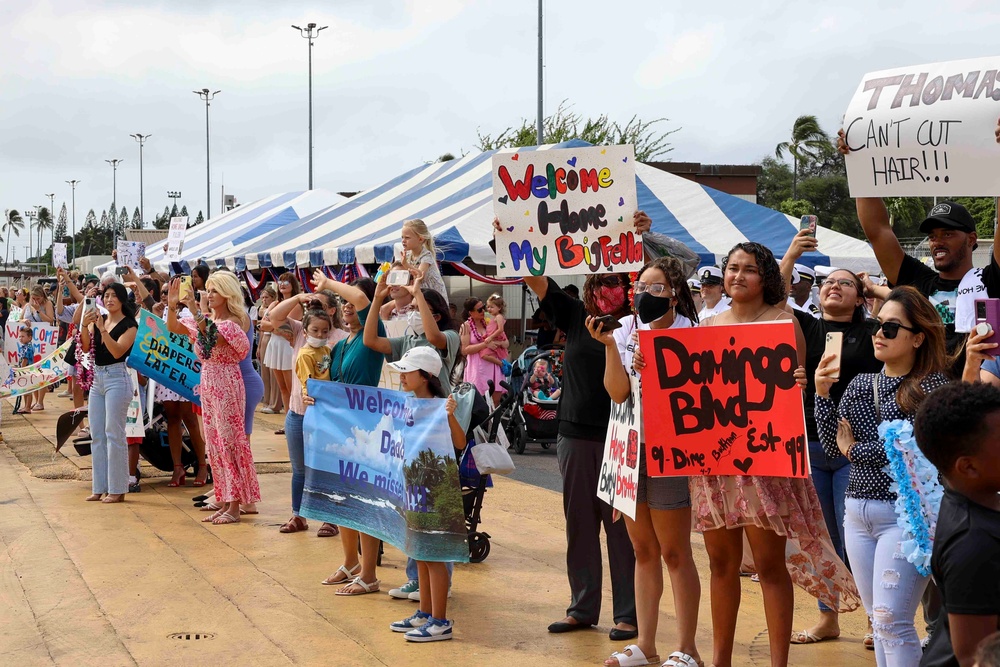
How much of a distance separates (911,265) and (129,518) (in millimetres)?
6909

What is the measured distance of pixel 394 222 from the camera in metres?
18.5

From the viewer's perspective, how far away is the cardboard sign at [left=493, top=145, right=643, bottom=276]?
18.8 ft

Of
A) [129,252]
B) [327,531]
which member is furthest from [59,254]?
[327,531]

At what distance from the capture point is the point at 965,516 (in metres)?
2.71

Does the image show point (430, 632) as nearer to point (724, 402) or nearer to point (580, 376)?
point (580, 376)

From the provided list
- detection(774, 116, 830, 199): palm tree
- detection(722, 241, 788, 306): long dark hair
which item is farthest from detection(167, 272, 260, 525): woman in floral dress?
detection(774, 116, 830, 199): palm tree

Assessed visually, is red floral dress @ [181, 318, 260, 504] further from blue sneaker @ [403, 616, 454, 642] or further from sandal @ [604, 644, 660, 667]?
sandal @ [604, 644, 660, 667]

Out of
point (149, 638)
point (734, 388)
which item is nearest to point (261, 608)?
point (149, 638)

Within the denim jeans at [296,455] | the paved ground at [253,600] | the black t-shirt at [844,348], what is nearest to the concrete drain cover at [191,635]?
the paved ground at [253,600]

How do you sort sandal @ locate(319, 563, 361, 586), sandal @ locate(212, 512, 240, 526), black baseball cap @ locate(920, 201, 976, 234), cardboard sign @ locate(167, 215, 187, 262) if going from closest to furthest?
black baseball cap @ locate(920, 201, 976, 234) → sandal @ locate(319, 563, 361, 586) → sandal @ locate(212, 512, 240, 526) → cardboard sign @ locate(167, 215, 187, 262)

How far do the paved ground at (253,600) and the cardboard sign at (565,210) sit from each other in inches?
80.0

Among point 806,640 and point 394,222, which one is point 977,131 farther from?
point 394,222

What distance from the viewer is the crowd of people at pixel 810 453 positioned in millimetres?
2830

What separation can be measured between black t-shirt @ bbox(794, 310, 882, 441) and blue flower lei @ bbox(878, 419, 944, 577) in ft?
5.09
